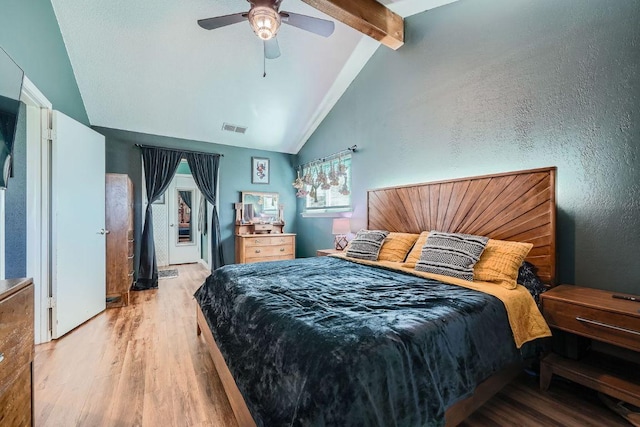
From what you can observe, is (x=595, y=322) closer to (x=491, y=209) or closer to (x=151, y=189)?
(x=491, y=209)

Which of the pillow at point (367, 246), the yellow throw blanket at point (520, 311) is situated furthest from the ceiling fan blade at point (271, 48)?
the yellow throw blanket at point (520, 311)

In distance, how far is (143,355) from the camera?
221 cm

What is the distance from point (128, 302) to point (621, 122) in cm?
502

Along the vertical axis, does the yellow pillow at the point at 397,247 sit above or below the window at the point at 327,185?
below

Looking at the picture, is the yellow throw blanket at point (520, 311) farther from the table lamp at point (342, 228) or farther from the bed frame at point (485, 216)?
the table lamp at point (342, 228)

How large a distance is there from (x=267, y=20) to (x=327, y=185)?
2.62 meters

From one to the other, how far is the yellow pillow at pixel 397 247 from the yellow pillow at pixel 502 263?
29.9 inches

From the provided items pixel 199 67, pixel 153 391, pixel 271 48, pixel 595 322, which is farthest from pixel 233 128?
pixel 595 322

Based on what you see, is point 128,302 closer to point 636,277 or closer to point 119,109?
point 119,109

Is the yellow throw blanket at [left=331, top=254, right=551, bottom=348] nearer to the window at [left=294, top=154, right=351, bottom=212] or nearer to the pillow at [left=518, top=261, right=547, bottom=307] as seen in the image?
the pillow at [left=518, top=261, right=547, bottom=307]

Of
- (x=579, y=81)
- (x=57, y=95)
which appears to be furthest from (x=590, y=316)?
(x=57, y=95)

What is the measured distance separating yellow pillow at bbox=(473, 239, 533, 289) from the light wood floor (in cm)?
71

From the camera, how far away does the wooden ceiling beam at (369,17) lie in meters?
2.45

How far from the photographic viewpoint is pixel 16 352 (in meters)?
1.07
